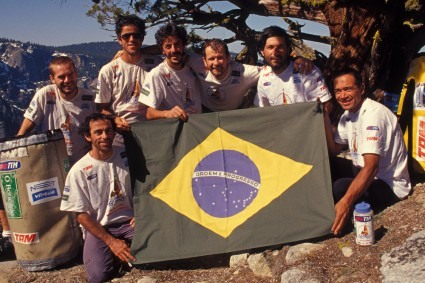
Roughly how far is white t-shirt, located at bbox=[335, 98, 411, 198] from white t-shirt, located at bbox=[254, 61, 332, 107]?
434 mm

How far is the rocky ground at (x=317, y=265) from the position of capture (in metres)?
4.09

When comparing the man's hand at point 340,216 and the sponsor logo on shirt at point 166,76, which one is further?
the sponsor logo on shirt at point 166,76

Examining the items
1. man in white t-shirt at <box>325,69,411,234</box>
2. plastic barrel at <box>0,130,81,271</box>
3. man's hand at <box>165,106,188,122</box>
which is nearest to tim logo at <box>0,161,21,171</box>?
plastic barrel at <box>0,130,81,271</box>

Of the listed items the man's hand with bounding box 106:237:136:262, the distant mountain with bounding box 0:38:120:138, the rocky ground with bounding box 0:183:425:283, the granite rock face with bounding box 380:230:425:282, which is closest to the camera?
the granite rock face with bounding box 380:230:425:282

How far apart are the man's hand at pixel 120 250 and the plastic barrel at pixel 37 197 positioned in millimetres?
760

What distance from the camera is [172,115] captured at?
17.0ft

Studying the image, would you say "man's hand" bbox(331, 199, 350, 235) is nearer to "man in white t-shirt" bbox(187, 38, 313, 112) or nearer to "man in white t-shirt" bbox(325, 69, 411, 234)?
"man in white t-shirt" bbox(325, 69, 411, 234)

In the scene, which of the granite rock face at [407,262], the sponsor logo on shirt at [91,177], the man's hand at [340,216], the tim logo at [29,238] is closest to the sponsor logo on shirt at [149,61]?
the sponsor logo on shirt at [91,177]

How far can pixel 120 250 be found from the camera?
16.6 ft

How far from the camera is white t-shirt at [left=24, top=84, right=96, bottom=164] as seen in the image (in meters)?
5.76

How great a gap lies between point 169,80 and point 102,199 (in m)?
1.59

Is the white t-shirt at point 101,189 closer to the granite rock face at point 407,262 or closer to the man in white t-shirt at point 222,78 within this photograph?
the man in white t-shirt at point 222,78

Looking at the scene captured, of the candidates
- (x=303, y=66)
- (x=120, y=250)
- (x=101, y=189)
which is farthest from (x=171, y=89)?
(x=120, y=250)

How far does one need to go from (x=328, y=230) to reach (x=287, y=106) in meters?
1.36
